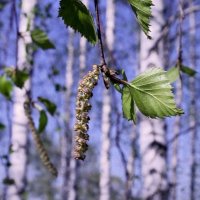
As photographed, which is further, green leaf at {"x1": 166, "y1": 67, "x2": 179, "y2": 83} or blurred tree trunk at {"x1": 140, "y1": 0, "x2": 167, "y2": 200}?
blurred tree trunk at {"x1": 140, "y1": 0, "x2": 167, "y2": 200}

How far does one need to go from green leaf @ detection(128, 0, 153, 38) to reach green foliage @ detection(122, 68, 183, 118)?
52mm

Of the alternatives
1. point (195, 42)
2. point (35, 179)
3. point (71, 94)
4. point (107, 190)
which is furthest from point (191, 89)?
point (35, 179)

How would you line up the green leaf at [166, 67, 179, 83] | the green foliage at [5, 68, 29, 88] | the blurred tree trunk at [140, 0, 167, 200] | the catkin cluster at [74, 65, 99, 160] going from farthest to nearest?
the blurred tree trunk at [140, 0, 167, 200], the green foliage at [5, 68, 29, 88], the green leaf at [166, 67, 179, 83], the catkin cluster at [74, 65, 99, 160]

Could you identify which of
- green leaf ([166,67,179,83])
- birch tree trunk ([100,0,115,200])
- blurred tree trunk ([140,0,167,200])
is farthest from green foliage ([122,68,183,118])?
birch tree trunk ([100,0,115,200])

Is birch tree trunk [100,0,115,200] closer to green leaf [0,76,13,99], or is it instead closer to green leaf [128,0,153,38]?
green leaf [0,76,13,99]

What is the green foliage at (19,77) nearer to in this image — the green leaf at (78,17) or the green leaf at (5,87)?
the green leaf at (5,87)

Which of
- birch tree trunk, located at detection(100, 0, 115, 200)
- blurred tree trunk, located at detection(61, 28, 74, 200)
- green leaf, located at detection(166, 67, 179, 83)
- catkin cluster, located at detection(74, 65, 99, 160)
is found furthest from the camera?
blurred tree trunk, located at detection(61, 28, 74, 200)

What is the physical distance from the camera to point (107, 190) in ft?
31.3

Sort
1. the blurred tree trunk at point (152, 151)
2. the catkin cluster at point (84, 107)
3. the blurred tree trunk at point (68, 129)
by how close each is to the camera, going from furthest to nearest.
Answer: the blurred tree trunk at point (68, 129) → the blurred tree trunk at point (152, 151) → the catkin cluster at point (84, 107)

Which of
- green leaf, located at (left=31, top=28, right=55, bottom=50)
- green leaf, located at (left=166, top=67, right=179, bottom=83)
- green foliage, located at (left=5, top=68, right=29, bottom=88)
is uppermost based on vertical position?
green leaf, located at (left=31, top=28, right=55, bottom=50)

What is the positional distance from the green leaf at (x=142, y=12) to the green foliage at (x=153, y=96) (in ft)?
0.17

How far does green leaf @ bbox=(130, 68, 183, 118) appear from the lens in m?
0.45

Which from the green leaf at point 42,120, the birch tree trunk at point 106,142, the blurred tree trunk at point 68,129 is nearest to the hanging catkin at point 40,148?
the green leaf at point 42,120

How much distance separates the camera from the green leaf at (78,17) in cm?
50
